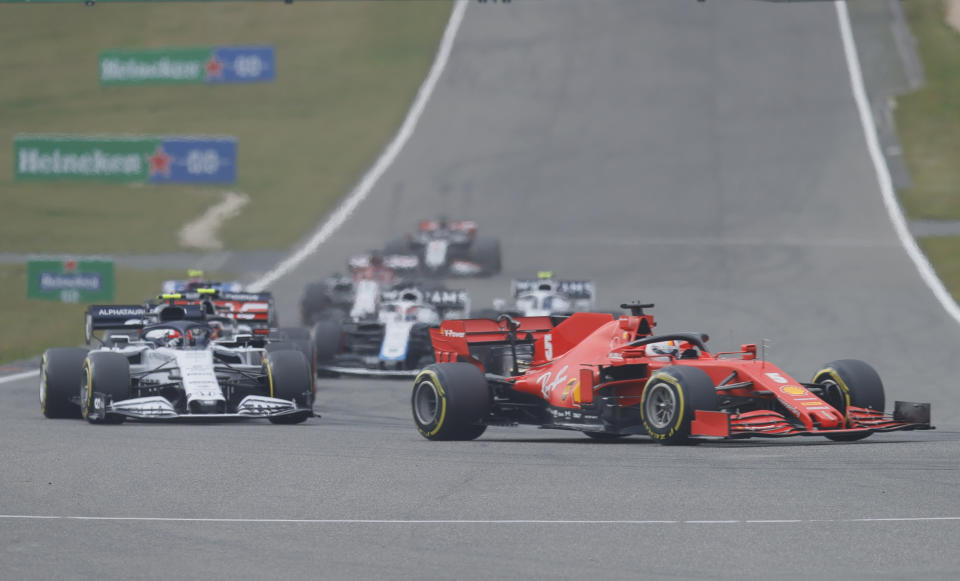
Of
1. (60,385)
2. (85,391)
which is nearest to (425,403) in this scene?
(85,391)

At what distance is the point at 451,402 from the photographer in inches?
675

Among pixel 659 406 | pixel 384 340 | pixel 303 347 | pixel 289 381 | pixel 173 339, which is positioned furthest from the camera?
pixel 384 340

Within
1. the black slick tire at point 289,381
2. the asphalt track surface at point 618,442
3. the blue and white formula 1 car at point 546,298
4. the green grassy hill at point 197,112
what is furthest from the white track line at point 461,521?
the green grassy hill at point 197,112

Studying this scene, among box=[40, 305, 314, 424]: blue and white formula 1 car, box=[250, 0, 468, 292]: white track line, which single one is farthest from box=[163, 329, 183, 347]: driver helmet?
box=[250, 0, 468, 292]: white track line

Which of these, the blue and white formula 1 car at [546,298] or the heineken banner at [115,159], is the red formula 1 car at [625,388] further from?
the heineken banner at [115,159]

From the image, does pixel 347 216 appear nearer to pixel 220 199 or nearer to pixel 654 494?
pixel 220 199

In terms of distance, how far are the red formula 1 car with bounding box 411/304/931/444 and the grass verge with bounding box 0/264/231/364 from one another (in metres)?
14.1

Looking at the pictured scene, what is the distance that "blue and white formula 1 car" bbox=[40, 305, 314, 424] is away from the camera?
62.4ft

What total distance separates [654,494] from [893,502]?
1.86 meters

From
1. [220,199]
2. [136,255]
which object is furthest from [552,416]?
[220,199]

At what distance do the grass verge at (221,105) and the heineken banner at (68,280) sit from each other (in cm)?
1192

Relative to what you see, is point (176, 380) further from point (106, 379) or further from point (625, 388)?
point (625, 388)

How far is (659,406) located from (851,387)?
7.12 feet

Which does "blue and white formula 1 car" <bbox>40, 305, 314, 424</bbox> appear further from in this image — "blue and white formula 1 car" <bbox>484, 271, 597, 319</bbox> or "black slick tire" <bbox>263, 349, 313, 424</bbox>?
"blue and white formula 1 car" <bbox>484, 271, 597, 319</bbox>
